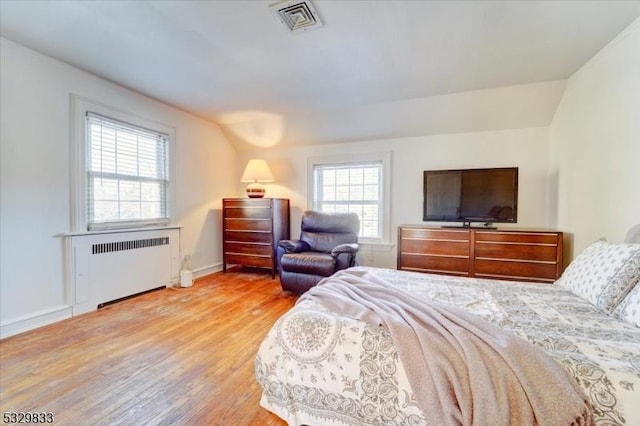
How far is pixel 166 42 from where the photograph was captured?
2.27 m

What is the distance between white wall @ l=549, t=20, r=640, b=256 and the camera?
2076mm

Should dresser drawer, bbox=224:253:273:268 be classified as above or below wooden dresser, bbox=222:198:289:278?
below

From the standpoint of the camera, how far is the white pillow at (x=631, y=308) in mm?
1281

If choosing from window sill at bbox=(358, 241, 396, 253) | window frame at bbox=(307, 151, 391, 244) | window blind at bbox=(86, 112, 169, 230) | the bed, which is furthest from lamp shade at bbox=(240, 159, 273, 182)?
the bed

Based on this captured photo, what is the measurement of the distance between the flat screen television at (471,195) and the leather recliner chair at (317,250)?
110cm

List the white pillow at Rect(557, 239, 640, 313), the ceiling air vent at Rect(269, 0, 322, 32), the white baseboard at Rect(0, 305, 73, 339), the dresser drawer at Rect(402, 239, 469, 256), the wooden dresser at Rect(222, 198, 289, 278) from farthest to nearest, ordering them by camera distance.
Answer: the wooden dresser at Rect(222, 198, 289, 278), the dresser drawer at Rect(402, 239, 469, 256), the white baseboard at Rect(0, 305, 73, 339), the ceiling air vent at Rect(269, 0, 322, 32), the white pillow at Rect(557, 239, 640, 313)

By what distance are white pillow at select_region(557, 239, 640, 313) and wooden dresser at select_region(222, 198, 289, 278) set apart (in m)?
3.32

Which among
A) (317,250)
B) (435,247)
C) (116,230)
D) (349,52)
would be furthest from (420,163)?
Result: (116,230)

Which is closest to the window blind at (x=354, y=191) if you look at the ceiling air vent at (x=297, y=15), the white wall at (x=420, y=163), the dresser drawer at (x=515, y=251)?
the white wall at (x=420, y=163)

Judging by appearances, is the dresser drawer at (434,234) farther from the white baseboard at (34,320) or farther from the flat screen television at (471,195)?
the white baseboard at (34,320)

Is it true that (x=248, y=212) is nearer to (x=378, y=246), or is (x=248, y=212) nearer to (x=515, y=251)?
(x=378, y=246)

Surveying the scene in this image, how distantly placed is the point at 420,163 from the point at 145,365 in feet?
12.6

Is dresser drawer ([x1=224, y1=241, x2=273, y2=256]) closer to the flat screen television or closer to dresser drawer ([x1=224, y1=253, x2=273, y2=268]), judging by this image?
dresser drawer ([x1=224, y1=253, x2=273, y2=268])

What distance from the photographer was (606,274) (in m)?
1.52
